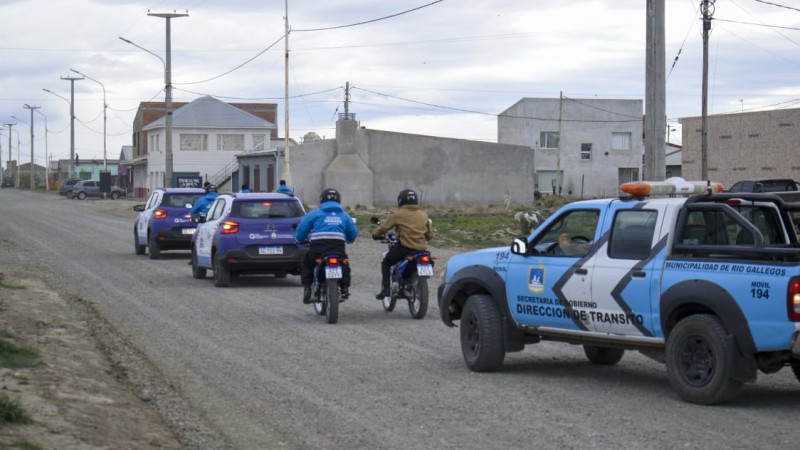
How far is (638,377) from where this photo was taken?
11281 millimetres

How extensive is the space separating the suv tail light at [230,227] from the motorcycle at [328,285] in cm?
483

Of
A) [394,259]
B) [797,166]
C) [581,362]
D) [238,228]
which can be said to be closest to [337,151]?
[797,166]

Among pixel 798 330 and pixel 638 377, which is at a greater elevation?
pixel 798 330

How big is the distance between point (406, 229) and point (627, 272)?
20.7 feet

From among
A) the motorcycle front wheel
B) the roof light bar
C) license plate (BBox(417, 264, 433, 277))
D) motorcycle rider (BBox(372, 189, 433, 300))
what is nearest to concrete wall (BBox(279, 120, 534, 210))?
motorcycle rider (BBox(372, 189, 433, 300))

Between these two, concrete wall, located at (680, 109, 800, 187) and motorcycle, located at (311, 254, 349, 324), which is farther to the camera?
concrete wall, located at (680, 109, 800, 187)

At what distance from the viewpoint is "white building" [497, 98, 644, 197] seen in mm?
84812

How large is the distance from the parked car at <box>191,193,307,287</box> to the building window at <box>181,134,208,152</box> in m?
71.5

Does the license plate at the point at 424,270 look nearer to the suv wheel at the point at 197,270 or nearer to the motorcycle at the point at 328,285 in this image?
the motorcycle at the point at 328,285

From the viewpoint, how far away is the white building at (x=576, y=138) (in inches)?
3339

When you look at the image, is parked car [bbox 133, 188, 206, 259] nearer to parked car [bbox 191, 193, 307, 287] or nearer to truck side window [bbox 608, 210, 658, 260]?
parked car [bbox 191, 193, 307, 287]

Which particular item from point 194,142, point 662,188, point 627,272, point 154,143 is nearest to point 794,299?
point 627,272

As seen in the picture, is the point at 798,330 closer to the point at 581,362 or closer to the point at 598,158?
the point at 581,362

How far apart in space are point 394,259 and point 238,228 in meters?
5.08
